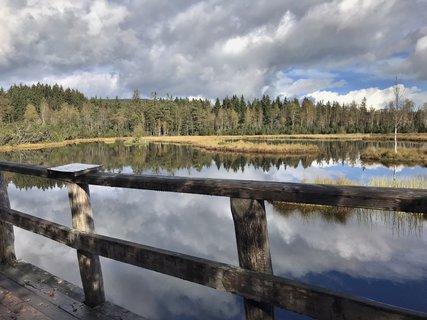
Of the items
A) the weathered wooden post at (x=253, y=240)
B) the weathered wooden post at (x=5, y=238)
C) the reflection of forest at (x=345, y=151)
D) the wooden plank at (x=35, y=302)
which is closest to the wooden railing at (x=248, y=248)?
the weathered wooden post at (x=253, y=240)

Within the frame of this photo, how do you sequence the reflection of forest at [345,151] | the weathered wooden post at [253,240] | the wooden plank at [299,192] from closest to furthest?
1. the wooden plank at [299,192]
2. the weathered wooden post at [253,240]
3. the reflection of forest at [345,151]

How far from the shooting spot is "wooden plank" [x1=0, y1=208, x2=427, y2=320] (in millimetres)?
1827

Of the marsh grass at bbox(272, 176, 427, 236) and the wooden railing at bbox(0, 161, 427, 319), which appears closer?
the wooden railing at bbox(0, 161, 427, 319)

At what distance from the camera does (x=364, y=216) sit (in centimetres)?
1338

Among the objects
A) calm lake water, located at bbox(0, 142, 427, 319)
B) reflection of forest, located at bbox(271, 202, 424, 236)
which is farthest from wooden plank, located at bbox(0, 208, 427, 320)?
reflection of forest, located at bbox(271, 202, 424, 236)

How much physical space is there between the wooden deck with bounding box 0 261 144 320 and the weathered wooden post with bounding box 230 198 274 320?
138 centimetres

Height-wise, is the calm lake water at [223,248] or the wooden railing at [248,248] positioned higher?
the wooden railing at [248,248]

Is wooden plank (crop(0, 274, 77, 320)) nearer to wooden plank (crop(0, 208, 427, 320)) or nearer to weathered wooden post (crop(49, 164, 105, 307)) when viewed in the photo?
weathered wooden post (crop(49, 164, 105, 307))

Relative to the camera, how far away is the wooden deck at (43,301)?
3.26 meters

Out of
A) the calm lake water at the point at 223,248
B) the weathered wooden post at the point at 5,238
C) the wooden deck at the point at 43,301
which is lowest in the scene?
the calm lake water at the point at 223,248

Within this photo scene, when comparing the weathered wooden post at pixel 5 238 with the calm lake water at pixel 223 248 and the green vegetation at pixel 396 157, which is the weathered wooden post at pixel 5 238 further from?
the green vegetation at pixel 396 157

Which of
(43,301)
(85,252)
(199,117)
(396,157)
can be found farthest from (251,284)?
(199,117)

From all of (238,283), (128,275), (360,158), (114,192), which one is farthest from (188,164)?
(238,283)

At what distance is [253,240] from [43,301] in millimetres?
2528
